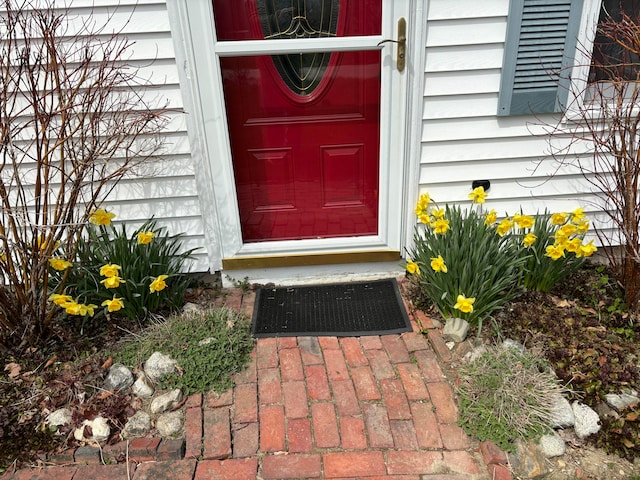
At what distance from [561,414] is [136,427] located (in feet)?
6.23

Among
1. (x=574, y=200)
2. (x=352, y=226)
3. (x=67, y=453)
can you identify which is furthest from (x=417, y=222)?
(x=67, y=453)

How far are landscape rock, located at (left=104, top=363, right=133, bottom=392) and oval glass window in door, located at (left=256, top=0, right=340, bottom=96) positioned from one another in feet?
6.04

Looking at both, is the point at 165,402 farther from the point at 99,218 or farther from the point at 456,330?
the point at 456,330

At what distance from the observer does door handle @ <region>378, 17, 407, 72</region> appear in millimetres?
2655

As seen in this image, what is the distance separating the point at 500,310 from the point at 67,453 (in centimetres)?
231

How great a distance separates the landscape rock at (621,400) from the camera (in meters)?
2.22

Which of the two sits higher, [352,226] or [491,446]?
[352,226]

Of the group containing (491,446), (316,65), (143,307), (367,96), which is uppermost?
(316,65)

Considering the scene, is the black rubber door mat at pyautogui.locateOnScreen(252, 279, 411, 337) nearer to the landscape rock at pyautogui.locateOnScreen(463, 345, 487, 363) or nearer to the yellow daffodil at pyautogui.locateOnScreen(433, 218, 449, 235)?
the landscape rock at pyautogui.locateOnScreen(463, 345, 487, 363)

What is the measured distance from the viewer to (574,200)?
3.18 m

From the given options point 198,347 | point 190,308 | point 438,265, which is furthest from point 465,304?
point 190,308

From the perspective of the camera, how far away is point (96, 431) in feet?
7.06

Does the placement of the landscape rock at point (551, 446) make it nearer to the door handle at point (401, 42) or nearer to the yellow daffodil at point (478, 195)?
the yellow daffodil at point (478, 195)

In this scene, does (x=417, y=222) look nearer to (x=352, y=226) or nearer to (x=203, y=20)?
(x=352, y=226)
